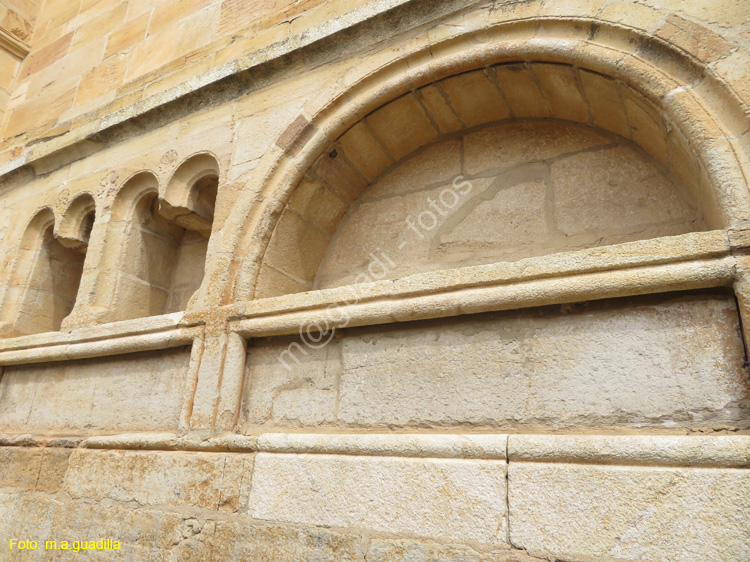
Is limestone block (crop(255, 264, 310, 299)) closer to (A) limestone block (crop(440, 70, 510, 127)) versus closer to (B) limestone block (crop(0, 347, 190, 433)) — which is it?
(B) limestone block (crop(0, 347, 190, 433))

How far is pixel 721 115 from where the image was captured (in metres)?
1.71

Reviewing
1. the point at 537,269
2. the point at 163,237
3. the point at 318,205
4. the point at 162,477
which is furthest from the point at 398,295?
the point at 163,237

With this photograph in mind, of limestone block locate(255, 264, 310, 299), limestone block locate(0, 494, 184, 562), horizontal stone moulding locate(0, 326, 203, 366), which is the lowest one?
limestone block locate(0, 494, 184, 562)

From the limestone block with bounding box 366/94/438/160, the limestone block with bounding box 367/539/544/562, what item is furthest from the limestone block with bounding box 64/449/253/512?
the limestone block with bounding box 366/94/438/160

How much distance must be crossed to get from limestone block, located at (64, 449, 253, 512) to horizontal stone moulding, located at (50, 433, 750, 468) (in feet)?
0.18

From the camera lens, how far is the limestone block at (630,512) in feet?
4.51

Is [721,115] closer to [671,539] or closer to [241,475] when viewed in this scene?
[671,539]

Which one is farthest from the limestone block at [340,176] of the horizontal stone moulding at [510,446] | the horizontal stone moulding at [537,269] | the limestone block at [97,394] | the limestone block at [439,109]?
the horizontal stone moulding at [510,446]

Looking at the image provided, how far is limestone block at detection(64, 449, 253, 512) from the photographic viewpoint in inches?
81.8

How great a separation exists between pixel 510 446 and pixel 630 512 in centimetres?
35

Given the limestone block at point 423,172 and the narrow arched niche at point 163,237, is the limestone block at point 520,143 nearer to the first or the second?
the limestone block at point 423,172

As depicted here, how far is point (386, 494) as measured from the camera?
1.79 m

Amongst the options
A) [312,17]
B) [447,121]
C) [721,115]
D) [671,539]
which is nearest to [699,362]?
[671,539]

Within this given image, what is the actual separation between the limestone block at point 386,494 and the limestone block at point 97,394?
0.66 meters
